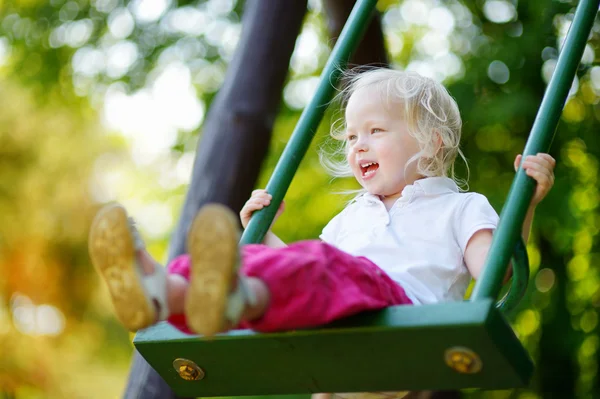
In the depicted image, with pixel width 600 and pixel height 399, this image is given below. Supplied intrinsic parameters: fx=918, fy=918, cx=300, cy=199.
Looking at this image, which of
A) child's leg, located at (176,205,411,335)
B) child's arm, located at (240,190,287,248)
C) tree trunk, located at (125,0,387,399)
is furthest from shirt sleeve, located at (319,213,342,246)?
tree trunk, located at (125,0,387,399)

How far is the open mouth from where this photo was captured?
2.72 m

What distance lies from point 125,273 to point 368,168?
1097 millimetres

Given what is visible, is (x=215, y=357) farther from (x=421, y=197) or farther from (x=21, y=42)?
(x=21, y=42)

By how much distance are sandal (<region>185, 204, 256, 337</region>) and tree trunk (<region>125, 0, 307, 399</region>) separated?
254cm

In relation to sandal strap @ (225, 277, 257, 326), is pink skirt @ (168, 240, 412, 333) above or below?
below

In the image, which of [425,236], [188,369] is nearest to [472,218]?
[425,236]

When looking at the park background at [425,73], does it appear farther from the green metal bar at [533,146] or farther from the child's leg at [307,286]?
the child's leg at [307,286]

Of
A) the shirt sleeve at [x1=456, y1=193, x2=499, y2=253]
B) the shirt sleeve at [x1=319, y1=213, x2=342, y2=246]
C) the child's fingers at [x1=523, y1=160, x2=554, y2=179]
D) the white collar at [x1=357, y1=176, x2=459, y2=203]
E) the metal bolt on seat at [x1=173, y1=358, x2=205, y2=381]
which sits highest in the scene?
the child's fingers at [x1=523, y1=160, x2=554, y2=179]

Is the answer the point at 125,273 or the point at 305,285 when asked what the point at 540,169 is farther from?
the point at 125,273

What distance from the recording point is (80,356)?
12.4 m

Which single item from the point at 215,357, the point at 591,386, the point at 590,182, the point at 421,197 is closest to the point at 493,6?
the point at 590,182

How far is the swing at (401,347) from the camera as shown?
6.30 ft

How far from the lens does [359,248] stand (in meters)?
2.56

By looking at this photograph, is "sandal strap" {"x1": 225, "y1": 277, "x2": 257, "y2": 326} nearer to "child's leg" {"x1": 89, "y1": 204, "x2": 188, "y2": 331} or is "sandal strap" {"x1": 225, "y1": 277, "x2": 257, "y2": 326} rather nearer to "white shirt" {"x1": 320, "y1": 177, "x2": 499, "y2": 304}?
"child's leg" {"x1": 89, "y1": 204, "x2": 188, "y2": 331}
